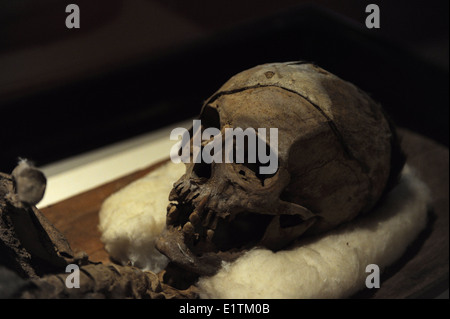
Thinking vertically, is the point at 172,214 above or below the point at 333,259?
above

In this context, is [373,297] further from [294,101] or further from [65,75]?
[65,75]

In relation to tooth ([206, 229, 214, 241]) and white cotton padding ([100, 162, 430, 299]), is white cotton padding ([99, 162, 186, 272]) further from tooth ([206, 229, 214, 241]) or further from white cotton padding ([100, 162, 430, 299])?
tooth ([206, 229, 214, 241])

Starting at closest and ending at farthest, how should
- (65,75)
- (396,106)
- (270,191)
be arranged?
1. (270,191)
2. (65,75)
3. (396,106)

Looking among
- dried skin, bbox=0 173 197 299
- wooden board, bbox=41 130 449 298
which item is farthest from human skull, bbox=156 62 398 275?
wooden board, bbox=41 130 449 298

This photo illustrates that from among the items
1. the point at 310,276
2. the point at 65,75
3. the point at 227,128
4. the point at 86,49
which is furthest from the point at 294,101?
the point at 65,75

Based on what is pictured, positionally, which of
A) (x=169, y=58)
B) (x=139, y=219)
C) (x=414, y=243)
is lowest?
(x=414, y=243)

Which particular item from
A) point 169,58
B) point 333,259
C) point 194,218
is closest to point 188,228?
point 194,218

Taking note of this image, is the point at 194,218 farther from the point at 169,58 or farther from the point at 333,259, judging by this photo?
the point at 169,58
